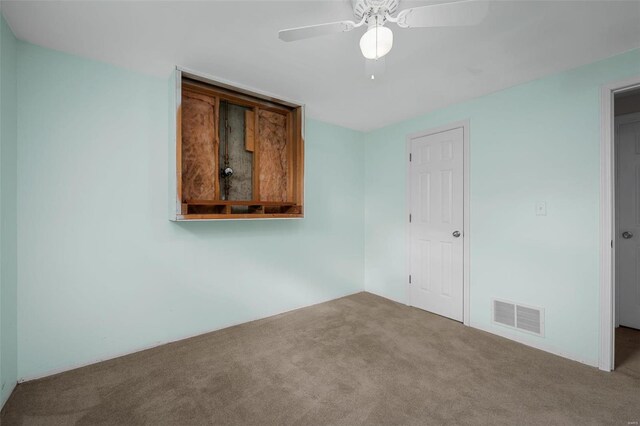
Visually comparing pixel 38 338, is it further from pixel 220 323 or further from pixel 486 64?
pixel 486 64

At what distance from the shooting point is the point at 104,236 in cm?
215

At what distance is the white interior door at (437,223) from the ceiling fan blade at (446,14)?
174cm

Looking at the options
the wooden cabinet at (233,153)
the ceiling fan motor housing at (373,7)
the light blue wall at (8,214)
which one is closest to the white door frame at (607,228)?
the ceiling fan motor housing at (373,7)

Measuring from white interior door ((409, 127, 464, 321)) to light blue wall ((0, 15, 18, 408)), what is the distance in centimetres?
346

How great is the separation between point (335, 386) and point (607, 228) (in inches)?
89.2

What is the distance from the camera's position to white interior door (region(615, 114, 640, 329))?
2.84 meters

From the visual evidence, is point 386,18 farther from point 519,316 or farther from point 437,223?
point 519,316

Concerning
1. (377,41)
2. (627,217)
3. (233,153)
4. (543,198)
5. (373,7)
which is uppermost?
(373,7)

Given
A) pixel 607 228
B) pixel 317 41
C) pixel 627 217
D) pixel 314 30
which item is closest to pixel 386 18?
pixel 314 30

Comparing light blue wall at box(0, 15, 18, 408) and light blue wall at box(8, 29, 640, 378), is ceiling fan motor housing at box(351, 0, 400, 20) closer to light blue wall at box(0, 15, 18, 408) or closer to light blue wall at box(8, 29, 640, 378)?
light blue wall at box(8, 29, 640, 378)

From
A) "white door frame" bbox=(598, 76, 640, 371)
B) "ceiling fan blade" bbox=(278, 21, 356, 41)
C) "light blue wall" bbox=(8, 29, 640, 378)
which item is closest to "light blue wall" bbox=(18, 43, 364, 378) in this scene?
"light blue wall" bbox=(8, 29, 640, 378)

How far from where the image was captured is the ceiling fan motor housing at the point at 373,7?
1.42 metres

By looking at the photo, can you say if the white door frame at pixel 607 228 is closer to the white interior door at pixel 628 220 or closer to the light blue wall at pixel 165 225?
the light blue wall at pixel 165 225

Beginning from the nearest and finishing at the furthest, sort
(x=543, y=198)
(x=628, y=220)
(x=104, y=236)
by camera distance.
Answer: (x=104, y=236) → (x=543, y=198) → (x=628, y=220)
